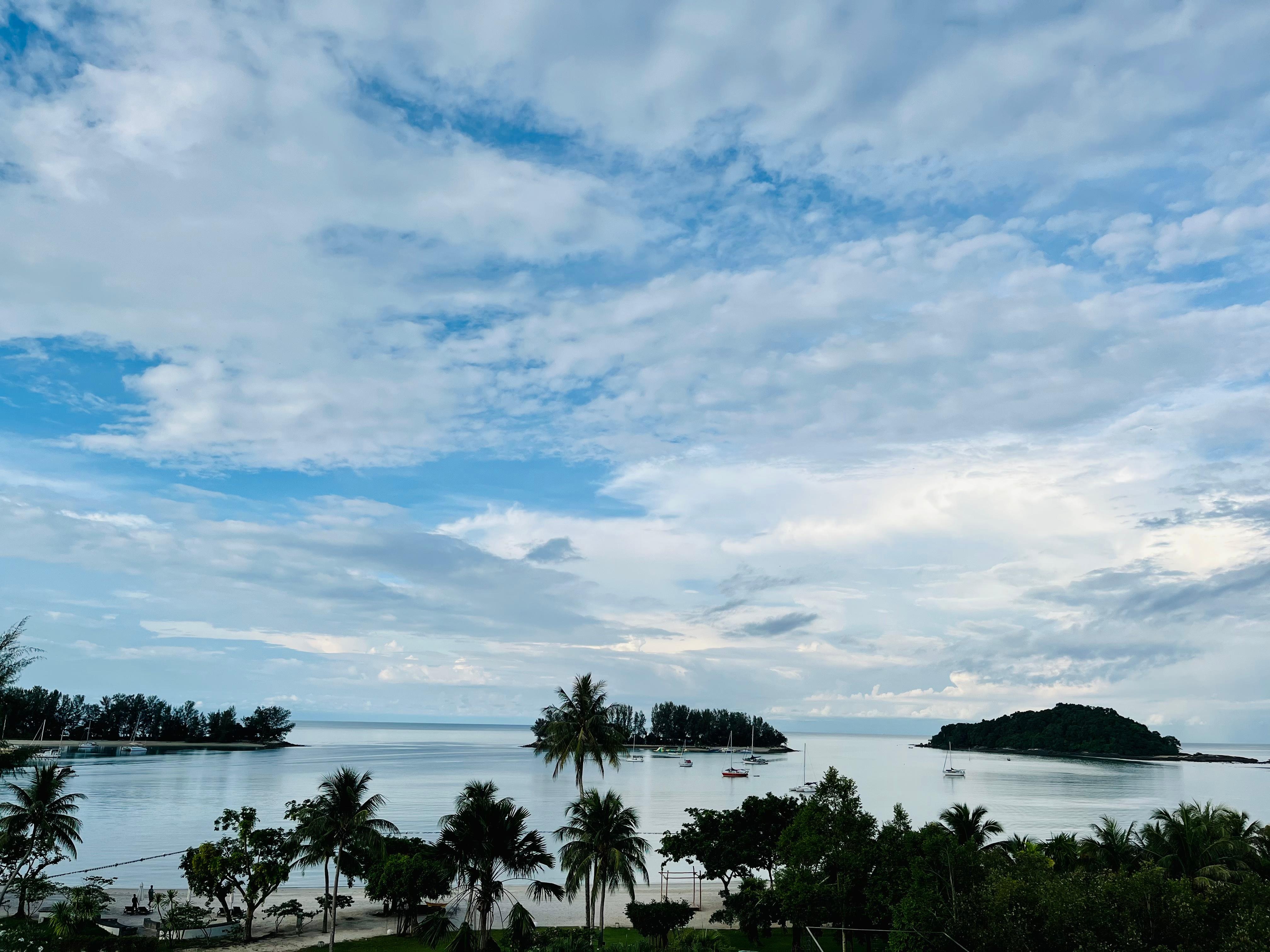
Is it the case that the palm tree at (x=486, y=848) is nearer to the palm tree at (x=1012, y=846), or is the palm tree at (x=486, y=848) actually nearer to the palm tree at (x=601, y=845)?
the palm tree at (x=601, y=845)

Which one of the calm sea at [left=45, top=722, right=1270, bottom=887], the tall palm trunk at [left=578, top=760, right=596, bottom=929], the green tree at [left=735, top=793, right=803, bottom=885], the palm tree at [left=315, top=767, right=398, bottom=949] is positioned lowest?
the calm sea at [left=45, top=722, right=1270, bottom=887]

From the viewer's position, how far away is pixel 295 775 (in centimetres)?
14725

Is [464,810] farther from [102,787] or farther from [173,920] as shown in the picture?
[102,787]

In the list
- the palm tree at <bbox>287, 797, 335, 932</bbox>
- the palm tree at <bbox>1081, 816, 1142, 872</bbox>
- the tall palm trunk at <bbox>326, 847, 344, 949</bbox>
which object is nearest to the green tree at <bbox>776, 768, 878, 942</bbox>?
the palm tree at <bbox>1081, 816, 1142, 872</bbox>

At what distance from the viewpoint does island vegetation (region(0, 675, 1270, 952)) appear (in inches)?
987

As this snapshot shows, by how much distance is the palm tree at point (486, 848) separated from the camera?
3431 cm

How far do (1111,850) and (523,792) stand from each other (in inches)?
4055

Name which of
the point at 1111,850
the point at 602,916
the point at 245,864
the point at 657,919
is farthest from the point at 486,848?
the point at 1111,850

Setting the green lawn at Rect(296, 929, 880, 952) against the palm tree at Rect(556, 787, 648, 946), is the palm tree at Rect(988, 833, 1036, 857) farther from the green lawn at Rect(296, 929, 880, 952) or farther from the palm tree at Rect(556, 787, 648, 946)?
the palm tree at Rect(556, 787, 648, 946)

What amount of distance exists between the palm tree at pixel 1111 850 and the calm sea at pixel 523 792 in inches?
1943

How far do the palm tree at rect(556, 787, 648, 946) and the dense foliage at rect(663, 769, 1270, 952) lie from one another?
234 inches

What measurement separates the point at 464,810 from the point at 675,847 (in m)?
17.4

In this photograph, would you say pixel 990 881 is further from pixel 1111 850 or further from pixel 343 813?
pixel 343 813

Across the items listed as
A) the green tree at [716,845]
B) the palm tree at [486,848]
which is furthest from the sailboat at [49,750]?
the palm tree at [486,848]
